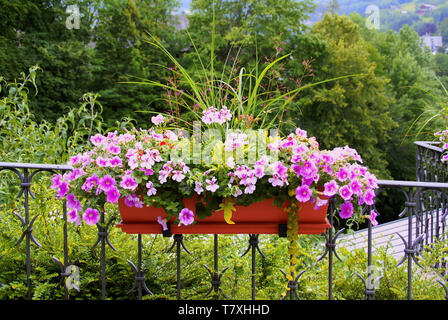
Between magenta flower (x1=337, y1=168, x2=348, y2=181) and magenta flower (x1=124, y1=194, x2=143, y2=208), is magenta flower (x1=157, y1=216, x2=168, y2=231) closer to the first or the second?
magenta flower (x1=124, y1=194, x2=143, y2=208)

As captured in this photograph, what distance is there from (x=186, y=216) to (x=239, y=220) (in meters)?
0.20

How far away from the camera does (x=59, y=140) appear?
3748mm

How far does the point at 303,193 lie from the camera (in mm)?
1520

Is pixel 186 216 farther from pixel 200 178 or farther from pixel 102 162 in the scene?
pixel 102 162

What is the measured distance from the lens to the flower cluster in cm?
152

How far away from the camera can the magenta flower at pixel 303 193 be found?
4.95ft

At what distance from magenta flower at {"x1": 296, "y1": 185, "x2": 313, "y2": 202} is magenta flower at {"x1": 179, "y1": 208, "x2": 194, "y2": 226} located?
37 cm

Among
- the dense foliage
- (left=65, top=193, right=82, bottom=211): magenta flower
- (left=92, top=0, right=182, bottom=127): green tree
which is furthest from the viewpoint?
(left=92, top=0, right=182, bottom=127): green tree

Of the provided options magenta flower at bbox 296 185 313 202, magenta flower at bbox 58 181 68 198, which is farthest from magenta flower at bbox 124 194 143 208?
magenta flower at bbox 296 185 313 202

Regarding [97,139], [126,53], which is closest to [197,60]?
[126,53]

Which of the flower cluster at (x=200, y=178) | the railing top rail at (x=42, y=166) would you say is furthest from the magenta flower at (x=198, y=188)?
the railing top rail at (x=42, y=166)

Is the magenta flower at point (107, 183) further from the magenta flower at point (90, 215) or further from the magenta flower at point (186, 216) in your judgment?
the magenta flower at point (186, 216)

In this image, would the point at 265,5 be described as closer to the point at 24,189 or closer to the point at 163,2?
the point at 163,2

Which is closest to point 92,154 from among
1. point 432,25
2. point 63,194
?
point 63,194
